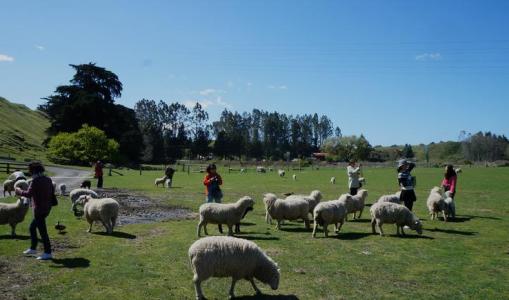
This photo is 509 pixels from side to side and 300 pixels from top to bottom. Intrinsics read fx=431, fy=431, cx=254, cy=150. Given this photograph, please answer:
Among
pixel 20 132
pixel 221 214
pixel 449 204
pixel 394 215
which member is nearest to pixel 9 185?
pixel 221 214

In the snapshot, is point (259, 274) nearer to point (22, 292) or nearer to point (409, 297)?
point (409, 297)

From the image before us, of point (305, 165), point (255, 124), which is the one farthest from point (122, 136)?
point (255, 124)

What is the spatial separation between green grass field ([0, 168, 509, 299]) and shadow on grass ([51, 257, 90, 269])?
0.9 inches

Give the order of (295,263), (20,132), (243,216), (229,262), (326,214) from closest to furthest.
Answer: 1. (229,262)
2. (295,263)
3. (326,214)
4. (243,216)
5. (20,132)

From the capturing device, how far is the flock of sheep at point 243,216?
8.40m

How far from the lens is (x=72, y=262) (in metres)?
10.9

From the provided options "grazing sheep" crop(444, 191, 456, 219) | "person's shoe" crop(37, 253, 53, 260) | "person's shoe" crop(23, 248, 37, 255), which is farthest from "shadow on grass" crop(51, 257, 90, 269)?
"grazing sheep" crop(444, 191, 456, 219)

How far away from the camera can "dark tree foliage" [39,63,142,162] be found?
88.1 metres

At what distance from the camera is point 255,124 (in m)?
170

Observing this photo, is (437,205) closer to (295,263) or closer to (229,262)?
(295,263)

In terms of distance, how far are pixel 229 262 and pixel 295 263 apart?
3.19m

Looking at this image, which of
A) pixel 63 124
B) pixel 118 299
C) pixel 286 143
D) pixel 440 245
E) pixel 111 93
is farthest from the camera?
pixel 286 143

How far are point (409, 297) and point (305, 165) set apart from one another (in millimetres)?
90141

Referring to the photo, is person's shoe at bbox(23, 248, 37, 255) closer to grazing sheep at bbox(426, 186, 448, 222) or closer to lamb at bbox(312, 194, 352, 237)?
lamb at bbox(312, 194, 352, 237)
